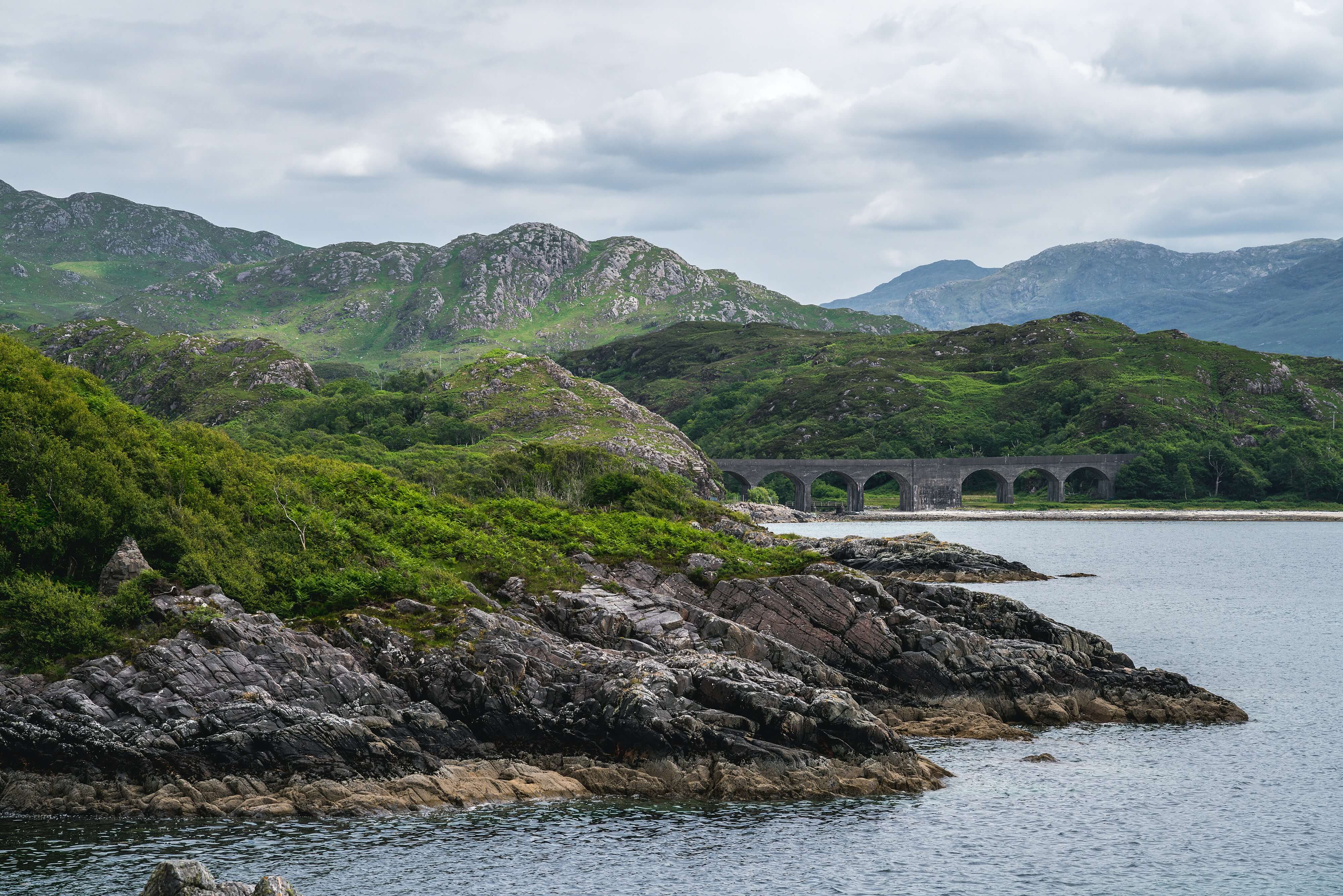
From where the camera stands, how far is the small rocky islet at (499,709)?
33.2 metres

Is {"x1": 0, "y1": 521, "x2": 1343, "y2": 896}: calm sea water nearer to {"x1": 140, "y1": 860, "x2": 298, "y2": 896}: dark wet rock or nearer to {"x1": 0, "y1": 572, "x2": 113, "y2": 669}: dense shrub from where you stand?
{"x1": 140, "y1": 860, "x2": 298, "y2": 896}: dark wet rock

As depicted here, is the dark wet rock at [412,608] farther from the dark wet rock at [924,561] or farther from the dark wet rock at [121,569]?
the dark wet rock at [924,561]

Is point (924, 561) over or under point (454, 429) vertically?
under

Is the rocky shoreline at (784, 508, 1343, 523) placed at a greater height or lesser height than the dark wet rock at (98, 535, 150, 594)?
lesser

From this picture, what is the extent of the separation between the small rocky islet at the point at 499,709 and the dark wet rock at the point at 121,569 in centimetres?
11

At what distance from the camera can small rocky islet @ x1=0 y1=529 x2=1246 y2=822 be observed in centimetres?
3316

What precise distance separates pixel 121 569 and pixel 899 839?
2816 centimetres

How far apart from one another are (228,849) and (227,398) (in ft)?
583

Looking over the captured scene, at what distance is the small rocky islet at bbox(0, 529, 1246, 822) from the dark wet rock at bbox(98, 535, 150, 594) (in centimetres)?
11

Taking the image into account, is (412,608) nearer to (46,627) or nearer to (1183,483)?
(46,627)

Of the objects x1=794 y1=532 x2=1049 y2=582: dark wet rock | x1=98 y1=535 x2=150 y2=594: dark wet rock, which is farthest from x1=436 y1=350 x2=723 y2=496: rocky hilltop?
x1=98 y1=535 x2=150 y2=594: dark wet rock

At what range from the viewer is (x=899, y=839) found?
3206cm

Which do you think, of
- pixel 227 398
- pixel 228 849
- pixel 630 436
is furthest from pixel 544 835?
pixel 227 398

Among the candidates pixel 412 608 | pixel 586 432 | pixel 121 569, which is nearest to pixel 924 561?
pixel 412 608
